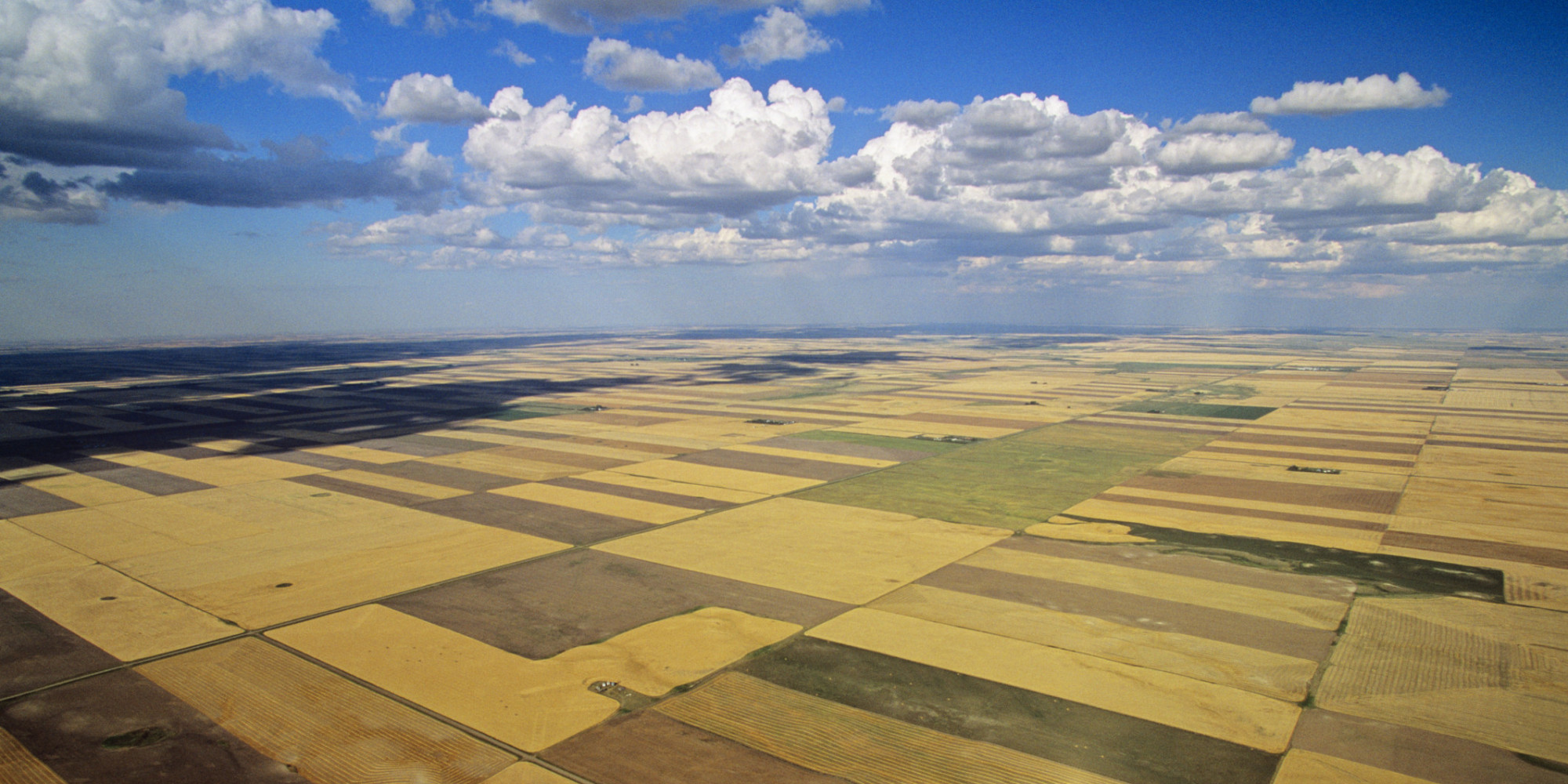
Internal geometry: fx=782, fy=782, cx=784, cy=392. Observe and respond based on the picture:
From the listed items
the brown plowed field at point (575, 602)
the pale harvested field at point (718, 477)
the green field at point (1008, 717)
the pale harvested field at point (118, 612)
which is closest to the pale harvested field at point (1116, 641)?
the brown plowed field at point (575, 602)

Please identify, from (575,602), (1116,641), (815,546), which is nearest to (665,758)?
(575,602)

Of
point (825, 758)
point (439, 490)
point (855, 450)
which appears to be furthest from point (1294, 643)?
point (439, 490)

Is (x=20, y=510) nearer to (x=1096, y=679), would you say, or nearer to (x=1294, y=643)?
(x=1096, y=679)

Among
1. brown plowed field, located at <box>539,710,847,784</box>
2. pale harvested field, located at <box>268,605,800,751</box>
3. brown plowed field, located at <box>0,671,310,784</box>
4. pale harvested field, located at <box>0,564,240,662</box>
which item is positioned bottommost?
brown plowed field, located at <box>539,710,847,784</box>

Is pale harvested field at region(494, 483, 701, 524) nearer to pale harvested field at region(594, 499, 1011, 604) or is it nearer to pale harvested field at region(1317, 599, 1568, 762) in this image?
pale harvested field at region(594, 499, 1011, 604)

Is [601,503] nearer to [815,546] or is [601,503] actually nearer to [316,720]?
[815,546]

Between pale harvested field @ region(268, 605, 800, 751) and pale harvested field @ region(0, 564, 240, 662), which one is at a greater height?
pale harvested field @ region(0, 564, 240, 662)

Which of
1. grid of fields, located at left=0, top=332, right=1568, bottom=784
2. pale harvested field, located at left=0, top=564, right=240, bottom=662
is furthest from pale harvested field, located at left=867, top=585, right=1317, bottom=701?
pale harvested field, located at left=0, top=564, right=240, bottom=662

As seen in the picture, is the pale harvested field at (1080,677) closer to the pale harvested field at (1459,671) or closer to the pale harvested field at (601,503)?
the pale harvested field at (1459,671)
